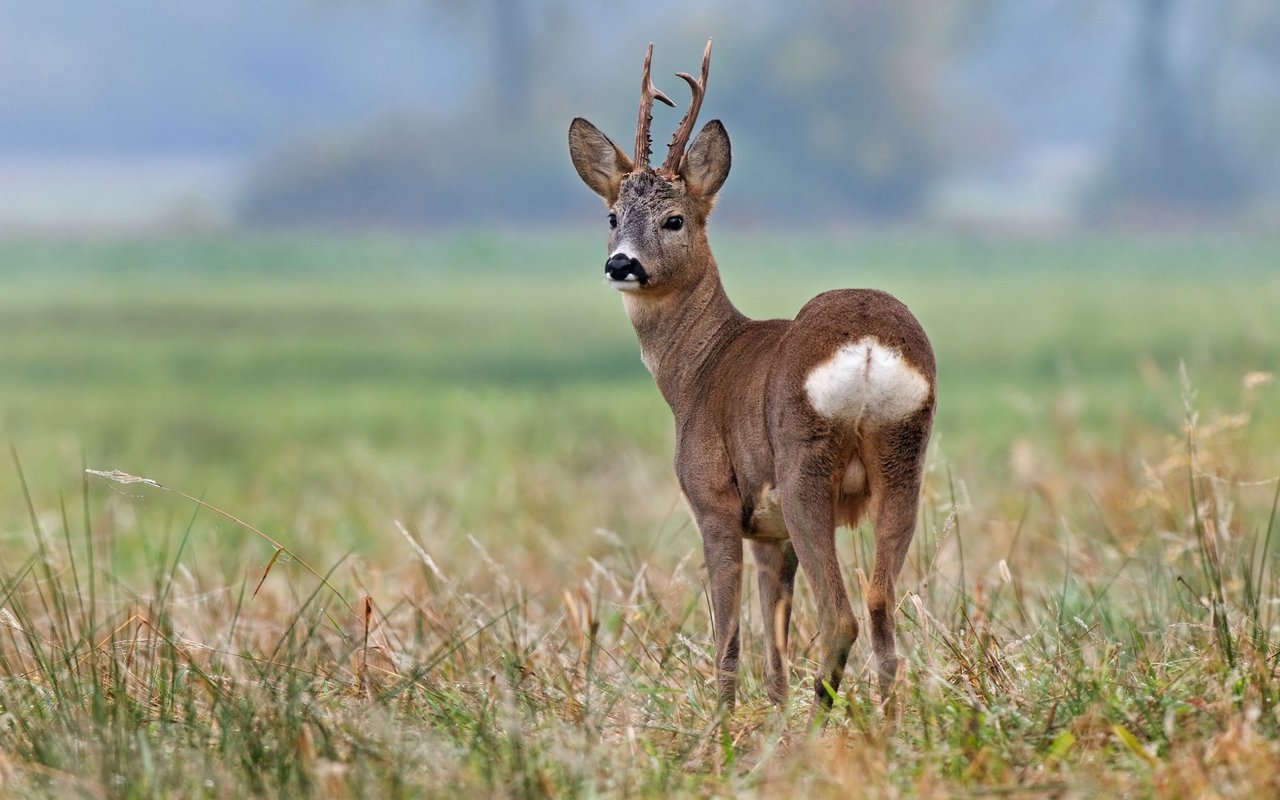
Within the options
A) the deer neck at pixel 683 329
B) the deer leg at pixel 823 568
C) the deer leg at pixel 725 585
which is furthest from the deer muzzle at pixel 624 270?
the deer leg at pixel 823 568

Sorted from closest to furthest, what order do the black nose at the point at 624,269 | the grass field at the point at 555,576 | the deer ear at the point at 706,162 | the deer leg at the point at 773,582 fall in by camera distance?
1. the grass field at the point at 555,576
2. the deer leg at the point at 773,582
3. the black nose at the point at 624,269
4. the deer ear at the point at 706,162

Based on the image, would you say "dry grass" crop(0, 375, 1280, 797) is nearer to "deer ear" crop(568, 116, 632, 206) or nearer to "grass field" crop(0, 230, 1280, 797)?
"grass field" crop(0, 230, 1280, 797)

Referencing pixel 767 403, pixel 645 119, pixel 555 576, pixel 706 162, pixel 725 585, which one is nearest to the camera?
pixel 767 403

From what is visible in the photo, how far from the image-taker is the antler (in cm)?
606

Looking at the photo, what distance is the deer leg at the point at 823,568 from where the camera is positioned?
5.06 meters

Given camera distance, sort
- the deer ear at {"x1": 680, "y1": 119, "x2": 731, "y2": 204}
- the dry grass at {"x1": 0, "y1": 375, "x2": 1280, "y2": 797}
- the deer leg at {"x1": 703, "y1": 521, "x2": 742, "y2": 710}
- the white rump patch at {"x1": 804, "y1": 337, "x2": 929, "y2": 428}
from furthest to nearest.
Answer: the deer ear at {"x1": 680, "y1": 119, "x2": 731, "y2": 204}, the deer leg at {"x1": 703, "y1": 521, "x2": 742, "y2": 710}, the white rump patch at {"x1": 804, "y1": 337, "x2": 929, "y2": 428}, the dry grass at {"x1": 0, "y1": 375, "x2": 1280, "y2": 797}

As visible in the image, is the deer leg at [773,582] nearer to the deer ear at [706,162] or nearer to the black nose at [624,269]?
the black nose at [624,269]

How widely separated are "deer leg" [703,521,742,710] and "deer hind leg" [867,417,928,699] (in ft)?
1.60

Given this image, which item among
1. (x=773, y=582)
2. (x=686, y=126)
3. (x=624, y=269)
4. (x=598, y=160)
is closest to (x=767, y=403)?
(x=773, y=582)

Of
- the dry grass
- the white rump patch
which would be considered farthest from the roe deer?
the dry grass

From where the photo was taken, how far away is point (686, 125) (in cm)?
620

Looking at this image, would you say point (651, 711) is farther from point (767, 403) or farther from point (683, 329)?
point (683, 329)

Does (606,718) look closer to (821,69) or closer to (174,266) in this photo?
(174,266)

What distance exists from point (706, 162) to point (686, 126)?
19cm
